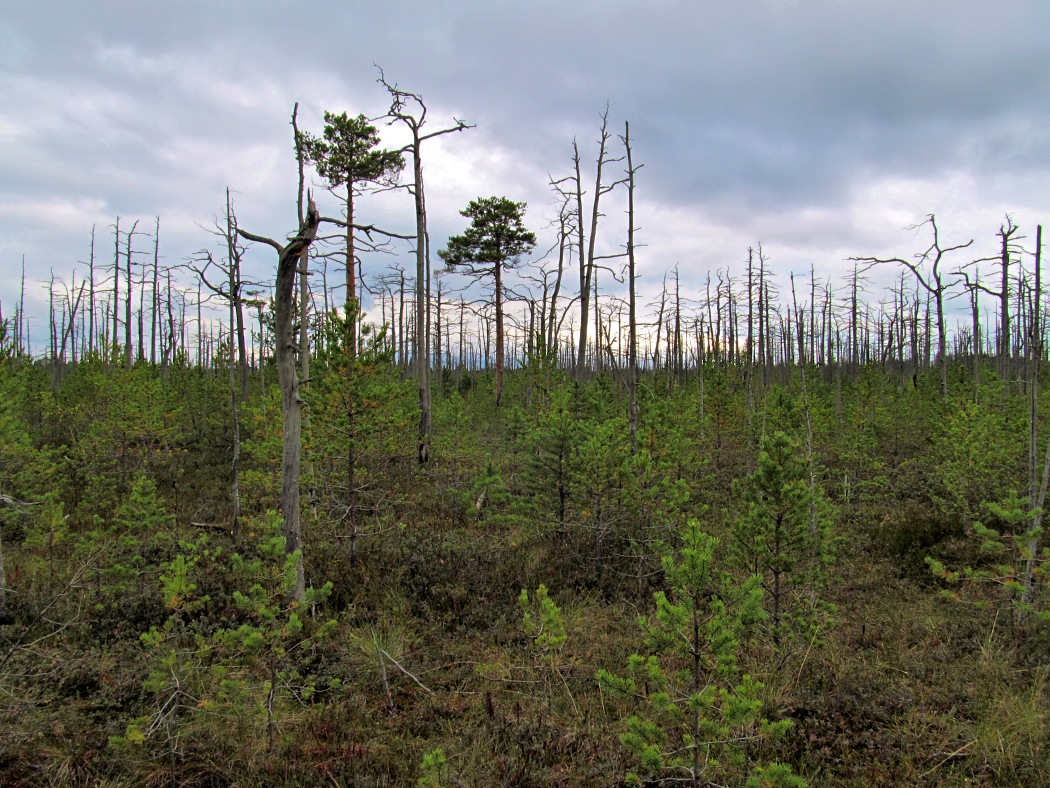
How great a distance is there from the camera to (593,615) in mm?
7254

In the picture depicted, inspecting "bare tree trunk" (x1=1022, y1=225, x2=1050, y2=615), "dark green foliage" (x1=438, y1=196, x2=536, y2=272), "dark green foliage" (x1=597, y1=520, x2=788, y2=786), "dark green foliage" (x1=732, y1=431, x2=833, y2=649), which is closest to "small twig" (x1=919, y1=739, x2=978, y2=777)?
"dark green foliage" (x1=597, y1=520, x2=788, y2=786)

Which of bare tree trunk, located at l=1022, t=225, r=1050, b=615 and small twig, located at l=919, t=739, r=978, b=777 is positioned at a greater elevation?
bare tree trunk, located at l=1022, t=225, r=1050, b=615

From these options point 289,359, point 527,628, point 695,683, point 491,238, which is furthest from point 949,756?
point 491,238

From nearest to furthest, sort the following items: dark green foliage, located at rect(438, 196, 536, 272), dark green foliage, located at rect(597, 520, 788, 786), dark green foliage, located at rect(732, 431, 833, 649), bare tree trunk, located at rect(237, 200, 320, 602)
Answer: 1. dark green foliage, located at rect(597, 520, 788, 786)
2. dark green foliage, located at rect(732, 431, 833, 649)
3. bare tree trunk, located at rect(237, 200, 320, 602)
4. dark green foliage, located at rect(438, 196, 536, 272)

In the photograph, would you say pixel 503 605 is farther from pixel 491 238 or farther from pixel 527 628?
pixel 491 238

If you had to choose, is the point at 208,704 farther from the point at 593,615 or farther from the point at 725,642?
the point at 593,615

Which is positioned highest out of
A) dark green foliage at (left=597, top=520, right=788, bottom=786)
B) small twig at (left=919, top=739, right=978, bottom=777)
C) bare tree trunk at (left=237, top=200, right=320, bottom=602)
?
bare tree trunk at (left=237, top=200, right=320, bottom=602)

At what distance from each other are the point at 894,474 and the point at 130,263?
3828 cm

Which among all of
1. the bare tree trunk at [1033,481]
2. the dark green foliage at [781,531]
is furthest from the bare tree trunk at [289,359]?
the bare tree trunk at [1033,481]

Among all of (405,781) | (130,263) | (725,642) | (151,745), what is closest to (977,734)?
(725,642)

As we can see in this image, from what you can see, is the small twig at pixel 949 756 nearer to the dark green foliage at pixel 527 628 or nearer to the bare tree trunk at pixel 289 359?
the dark green foliage at pixel 527 628

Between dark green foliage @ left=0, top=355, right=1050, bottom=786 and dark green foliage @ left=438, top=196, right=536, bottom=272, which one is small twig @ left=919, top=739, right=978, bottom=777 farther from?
dark green foliage @ left=438, top=196, right=536, bottom=272

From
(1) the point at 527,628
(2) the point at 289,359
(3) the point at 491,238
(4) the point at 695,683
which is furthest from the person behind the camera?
(3) the point at 491,238

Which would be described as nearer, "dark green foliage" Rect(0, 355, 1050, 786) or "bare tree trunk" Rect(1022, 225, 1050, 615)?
"dark green foliage" Rect(0, 355, 1050, 786)
